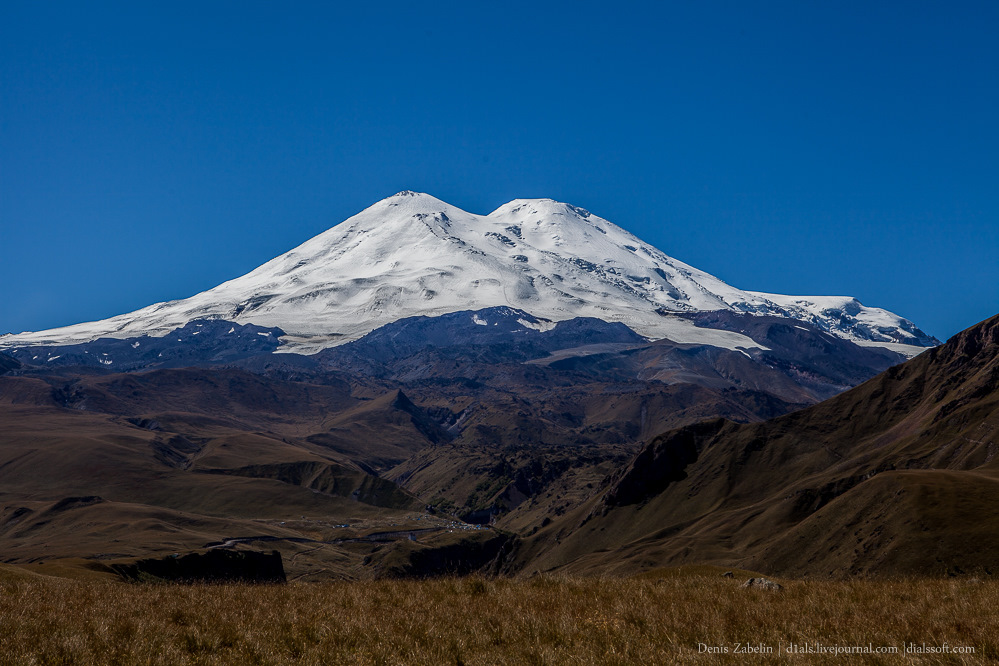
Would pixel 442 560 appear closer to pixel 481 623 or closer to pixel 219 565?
pixel 219 565

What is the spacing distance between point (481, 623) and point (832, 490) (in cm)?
12992

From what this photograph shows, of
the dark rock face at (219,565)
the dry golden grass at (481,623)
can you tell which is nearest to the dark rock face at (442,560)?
the dark rock face at (219,565)

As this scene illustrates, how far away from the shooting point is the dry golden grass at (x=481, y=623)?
41.8ft

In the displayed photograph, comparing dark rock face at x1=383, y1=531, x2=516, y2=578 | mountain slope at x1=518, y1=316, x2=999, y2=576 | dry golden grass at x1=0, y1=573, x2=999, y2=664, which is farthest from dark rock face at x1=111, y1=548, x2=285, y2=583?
dry golden grass at x1=0, y1=573, x2=999, y2=664

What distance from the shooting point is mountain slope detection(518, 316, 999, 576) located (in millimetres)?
90062

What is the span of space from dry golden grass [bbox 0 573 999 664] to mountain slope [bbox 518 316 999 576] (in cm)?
6051

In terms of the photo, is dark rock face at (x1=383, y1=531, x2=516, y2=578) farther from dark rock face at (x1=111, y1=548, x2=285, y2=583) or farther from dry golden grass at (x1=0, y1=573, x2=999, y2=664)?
dry golden grass at (x1=0, y1=573, x2=999, y2=664)

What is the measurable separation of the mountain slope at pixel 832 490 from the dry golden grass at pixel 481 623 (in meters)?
60.5

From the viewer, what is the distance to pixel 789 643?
13055 millimetres

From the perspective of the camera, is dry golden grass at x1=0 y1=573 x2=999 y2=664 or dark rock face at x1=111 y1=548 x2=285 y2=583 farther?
dark rock face at x1=111 y1=548 x2=285 y2=583

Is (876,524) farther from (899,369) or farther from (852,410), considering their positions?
(899,369)

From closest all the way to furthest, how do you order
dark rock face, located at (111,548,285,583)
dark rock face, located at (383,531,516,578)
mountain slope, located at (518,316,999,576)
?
1. mountain slope, located at (518,316,999,576)
2. dark rock face, located at (111,548,285,583)
3. dark rock face, located at (383,531,516,578)

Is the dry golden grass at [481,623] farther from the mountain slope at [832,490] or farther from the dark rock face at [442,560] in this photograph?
the dark rock face at [442,560]

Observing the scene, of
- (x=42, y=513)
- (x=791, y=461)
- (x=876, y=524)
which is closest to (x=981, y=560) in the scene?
(x=876, y=524)
